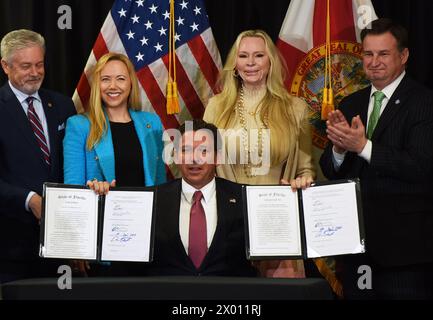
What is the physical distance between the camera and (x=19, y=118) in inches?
176

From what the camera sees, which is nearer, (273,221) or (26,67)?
(273,221)

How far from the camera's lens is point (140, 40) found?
5.35m

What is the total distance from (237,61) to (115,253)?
163 centimetres

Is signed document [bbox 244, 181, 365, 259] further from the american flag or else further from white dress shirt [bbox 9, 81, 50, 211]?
the american flag

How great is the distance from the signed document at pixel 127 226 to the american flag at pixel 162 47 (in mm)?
1748

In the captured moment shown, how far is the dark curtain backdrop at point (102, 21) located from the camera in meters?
5.39

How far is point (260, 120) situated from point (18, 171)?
1.38m

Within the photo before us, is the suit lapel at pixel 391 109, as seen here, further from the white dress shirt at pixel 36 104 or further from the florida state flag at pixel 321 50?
the white dress shirt at pixel 36 104

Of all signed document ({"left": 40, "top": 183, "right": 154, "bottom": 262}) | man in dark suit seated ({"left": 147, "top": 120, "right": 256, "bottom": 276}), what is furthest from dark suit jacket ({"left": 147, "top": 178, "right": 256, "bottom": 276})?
signed document ({"left": 40, "top": 183, "right": 154, "bottom": 262})

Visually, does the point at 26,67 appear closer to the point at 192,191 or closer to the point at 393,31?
the point at 192,191

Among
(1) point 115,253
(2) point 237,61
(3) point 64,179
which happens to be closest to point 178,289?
(1) point 115,253

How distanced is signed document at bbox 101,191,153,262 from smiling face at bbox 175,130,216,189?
39 centimetres

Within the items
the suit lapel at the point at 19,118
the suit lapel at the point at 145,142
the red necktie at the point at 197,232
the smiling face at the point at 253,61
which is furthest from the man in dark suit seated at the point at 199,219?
the suit lapel at the point at 19,118

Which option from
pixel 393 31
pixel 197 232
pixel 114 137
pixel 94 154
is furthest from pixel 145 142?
pixel 393 31
